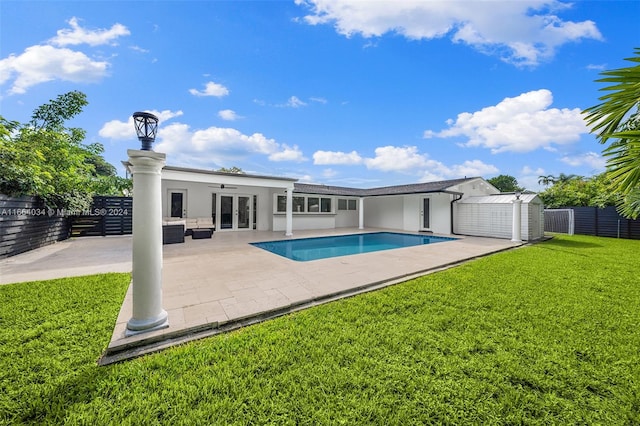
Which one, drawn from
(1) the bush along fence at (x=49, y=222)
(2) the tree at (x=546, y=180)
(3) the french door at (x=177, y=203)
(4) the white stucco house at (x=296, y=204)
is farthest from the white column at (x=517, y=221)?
(2) the tree at (x=546, y=180)

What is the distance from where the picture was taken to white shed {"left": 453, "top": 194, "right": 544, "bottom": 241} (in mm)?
12281

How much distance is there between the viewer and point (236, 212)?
15.2 meters

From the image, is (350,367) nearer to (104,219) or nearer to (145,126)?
(145,126)

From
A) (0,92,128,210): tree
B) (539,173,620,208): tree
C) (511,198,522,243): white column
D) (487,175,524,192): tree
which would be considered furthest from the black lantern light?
(487,175,524,192): tree

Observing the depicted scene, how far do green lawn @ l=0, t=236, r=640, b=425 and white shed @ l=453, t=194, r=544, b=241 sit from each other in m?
9.13

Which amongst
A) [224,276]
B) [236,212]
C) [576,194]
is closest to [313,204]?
[236,212]

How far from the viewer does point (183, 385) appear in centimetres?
237

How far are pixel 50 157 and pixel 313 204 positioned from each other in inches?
513

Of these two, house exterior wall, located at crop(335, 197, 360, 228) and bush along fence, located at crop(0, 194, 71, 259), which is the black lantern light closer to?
bush along fence, located at crop(0, 194, 71, 259)

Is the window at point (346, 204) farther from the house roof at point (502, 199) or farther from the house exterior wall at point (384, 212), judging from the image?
the house roof at point (502, 199)

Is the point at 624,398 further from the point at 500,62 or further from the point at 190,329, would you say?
the point at 500,62

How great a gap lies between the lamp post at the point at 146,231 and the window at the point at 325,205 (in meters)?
14.8

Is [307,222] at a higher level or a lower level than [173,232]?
higher

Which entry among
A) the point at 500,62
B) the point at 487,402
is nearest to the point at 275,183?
the point at 487,402
